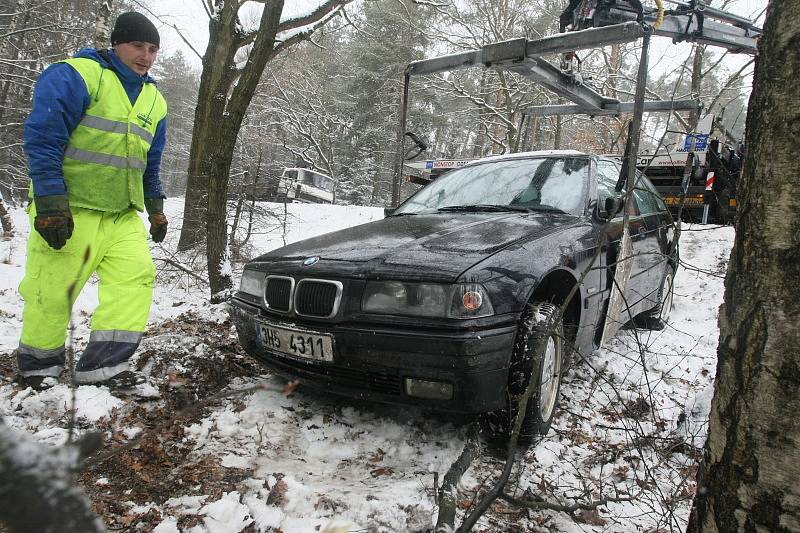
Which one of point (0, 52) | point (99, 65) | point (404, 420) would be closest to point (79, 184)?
point (99, 65)

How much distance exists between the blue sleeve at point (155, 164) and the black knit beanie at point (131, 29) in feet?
1.59

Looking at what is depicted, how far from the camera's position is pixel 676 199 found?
7746mm

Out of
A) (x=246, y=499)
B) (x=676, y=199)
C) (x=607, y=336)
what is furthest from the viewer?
(x=676, y=199)

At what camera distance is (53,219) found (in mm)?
2355

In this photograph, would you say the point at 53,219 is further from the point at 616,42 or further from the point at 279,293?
the point at 616,42

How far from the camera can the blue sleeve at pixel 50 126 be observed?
7.77 ft

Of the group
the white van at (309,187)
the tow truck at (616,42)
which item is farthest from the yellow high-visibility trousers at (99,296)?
the white van at (309,187)

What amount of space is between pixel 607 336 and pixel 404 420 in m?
1.66

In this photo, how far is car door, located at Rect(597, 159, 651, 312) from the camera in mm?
3418

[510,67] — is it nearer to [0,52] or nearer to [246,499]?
[246,499]

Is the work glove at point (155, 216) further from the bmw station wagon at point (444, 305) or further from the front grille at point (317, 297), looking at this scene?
the front grille at point (317, 297)

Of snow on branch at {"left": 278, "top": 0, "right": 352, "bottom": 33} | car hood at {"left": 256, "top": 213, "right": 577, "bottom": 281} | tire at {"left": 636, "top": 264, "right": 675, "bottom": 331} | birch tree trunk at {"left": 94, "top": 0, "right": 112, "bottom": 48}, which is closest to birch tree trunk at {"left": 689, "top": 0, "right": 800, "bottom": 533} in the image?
car hood at {"left": 256, "top": 213, "right": 577, "bottom": 281}

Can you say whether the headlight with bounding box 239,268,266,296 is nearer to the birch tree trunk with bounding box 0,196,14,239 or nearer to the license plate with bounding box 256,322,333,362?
the license plate with bounding box 256,322,333,362

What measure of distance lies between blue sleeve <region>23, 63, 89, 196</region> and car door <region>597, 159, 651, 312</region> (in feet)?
10.6
